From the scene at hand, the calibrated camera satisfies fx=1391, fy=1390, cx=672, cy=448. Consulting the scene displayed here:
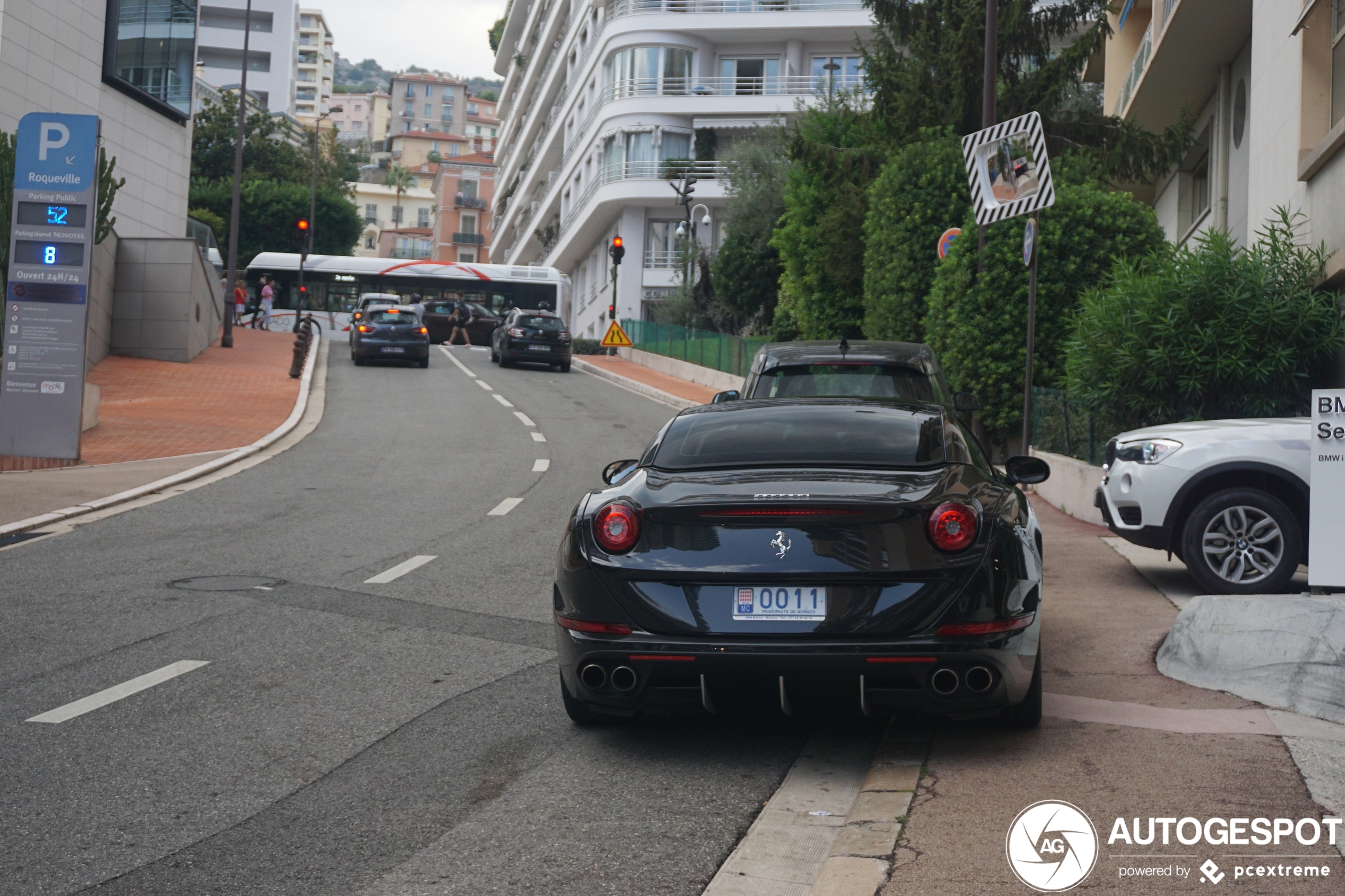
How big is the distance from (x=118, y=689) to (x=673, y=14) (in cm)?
5632

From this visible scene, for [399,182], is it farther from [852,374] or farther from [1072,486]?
[852,374]

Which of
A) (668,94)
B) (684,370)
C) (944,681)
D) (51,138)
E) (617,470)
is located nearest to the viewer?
(944,681)

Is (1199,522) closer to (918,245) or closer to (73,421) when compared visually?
(73,421)

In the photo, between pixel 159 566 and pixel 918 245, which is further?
pixel 918 245

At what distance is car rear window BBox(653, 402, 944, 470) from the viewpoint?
5648 millimetres

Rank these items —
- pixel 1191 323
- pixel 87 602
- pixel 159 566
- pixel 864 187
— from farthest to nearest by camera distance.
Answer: pixel 864 187 < pixel 1191 323 < pixel 159 566 < pixel 87 602

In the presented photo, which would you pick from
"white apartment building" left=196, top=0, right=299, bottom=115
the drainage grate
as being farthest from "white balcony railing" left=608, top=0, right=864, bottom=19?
"white apartment building" left=196, top=0, right=299, bottom=115

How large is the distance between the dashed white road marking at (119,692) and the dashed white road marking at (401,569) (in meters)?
2.55

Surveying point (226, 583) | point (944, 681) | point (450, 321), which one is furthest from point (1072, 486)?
point (450, 321)

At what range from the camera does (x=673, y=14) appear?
5897 cm

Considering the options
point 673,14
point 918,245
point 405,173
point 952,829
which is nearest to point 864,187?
point 918,245

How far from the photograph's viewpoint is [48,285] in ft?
51.7

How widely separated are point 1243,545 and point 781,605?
15.2 feet

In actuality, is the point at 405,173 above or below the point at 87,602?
above
